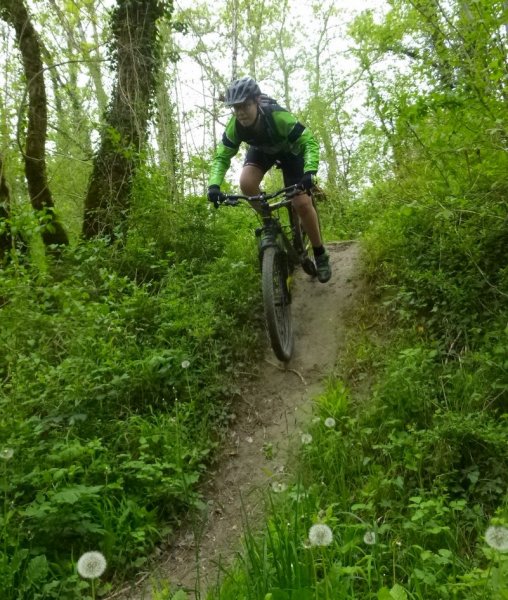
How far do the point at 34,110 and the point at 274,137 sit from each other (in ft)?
12.8

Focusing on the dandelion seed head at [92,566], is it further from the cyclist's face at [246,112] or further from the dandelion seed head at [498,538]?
the cyclist's face at [246,112]

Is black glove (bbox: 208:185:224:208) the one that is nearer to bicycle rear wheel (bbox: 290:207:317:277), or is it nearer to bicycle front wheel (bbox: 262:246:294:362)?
bicycle front wheel (bbox: 262:246:294:362)

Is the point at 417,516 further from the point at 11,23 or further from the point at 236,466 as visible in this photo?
the point at 11,23

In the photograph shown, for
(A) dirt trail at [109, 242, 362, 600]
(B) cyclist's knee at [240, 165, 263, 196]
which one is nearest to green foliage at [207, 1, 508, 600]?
(A) dirt trail at [109, 242, 362, 600]

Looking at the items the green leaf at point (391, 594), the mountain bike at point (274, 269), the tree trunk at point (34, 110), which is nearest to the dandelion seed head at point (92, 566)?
the green leaf at point (391, 594)

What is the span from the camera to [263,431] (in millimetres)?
3832

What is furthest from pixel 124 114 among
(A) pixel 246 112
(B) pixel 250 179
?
(A) pixel 246 112

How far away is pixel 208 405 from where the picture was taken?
148 inches

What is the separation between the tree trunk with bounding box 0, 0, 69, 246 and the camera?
6539 mm

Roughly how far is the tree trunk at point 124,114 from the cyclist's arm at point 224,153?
205 centimetres

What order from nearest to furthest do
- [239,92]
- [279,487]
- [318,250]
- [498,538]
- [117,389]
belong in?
[498,538], [279,487], [117,389], [239,92], [318,250]

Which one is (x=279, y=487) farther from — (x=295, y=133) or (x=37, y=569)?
(x=295, y=133)

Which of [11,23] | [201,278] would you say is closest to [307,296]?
[201,278]

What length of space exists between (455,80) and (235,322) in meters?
2.62
